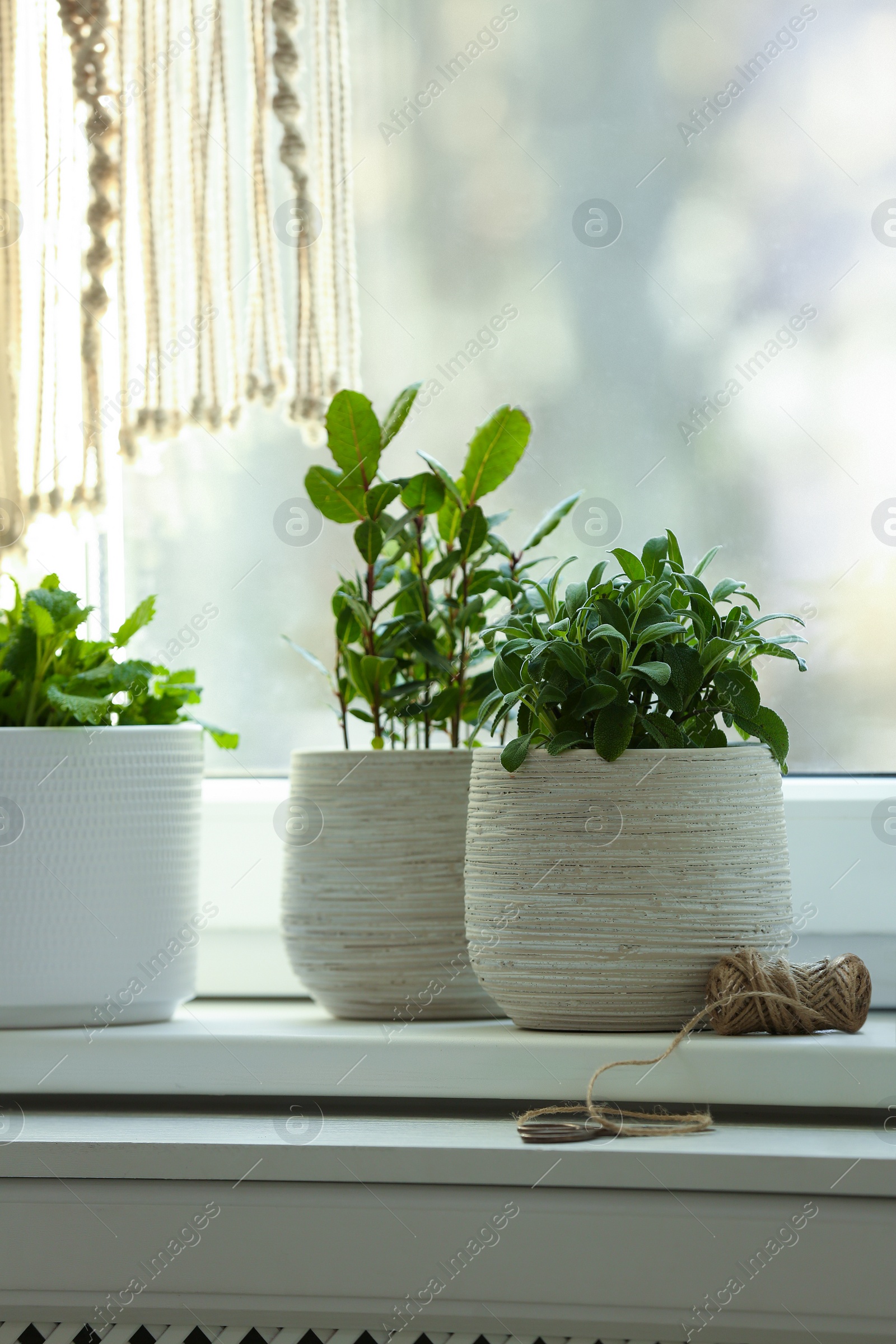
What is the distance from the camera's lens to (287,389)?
43.1 inches

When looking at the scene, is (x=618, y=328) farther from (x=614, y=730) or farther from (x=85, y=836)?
(x=85, y=836)

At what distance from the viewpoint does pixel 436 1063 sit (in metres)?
0.80

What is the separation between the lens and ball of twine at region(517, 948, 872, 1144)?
71 cm

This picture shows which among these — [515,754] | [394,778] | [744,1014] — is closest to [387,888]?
[394,778]

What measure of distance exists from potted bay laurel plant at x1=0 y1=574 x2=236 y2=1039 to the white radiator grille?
223 millimetres

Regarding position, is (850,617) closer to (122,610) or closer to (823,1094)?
(823,1094)

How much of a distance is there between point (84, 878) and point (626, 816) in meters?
0.43

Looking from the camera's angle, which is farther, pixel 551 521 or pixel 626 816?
pixel 551 521

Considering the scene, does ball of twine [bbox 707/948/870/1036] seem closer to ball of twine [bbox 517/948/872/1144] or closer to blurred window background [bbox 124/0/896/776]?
ball of twine [bbox 517/948/872/1144]

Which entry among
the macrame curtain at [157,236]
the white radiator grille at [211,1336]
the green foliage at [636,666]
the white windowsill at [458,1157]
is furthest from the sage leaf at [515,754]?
the macrame curtain at [157,236]

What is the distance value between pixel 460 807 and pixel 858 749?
0.40m

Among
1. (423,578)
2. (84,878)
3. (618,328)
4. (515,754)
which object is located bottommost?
(84,878)

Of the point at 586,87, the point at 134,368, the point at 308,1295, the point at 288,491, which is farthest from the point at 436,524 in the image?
the point at 308,1295

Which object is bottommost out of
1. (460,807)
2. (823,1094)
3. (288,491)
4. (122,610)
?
(823,1094)
